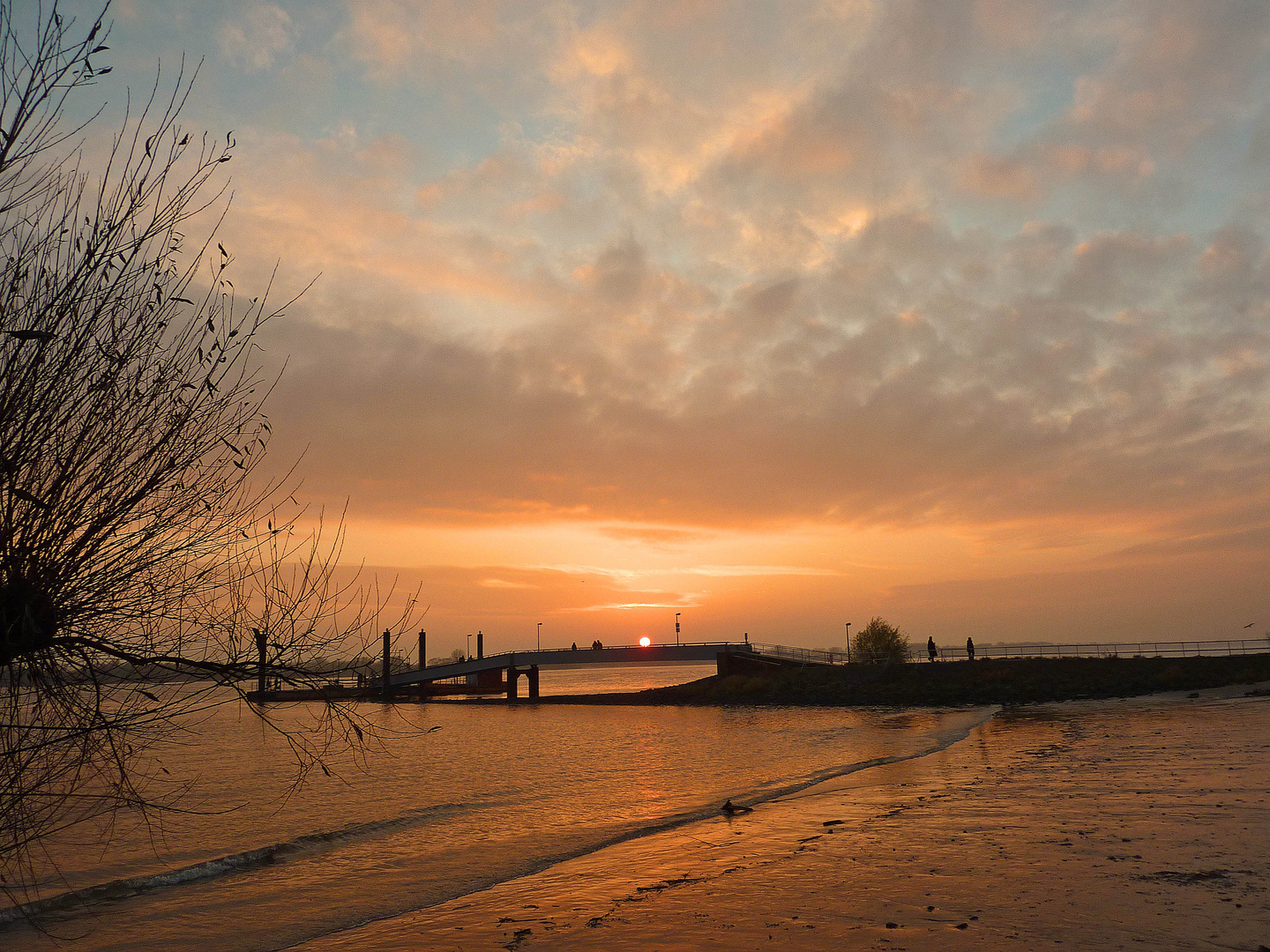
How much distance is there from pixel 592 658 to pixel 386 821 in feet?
220

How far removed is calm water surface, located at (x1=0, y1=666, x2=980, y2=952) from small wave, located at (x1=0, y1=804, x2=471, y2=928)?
7cm

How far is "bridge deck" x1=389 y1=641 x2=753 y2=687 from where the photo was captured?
286 feet

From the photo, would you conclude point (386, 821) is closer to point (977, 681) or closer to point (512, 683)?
point (977, 681)

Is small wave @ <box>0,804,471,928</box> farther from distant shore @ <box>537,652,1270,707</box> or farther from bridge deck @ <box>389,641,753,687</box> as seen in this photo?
bridge deck @ <box>389,641,753,687</box>

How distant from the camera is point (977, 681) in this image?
65.8 meters

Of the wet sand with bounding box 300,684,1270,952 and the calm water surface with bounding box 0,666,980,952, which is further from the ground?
the wet sand with bounding box 300,684,1270,952

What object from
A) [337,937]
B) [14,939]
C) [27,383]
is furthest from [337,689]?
[14,939]

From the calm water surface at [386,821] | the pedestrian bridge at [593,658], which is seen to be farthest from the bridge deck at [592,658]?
the calm water surface at [386,821]

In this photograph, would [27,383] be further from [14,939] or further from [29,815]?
[14,939]

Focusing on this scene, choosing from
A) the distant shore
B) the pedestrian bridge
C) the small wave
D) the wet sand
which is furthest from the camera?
the pedestrian bridge

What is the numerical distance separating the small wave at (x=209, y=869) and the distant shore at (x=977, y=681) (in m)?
48.7

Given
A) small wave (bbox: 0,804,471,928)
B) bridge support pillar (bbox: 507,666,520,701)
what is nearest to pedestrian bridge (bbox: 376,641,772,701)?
bridge support pillar (bbox: 507,666,520,701)

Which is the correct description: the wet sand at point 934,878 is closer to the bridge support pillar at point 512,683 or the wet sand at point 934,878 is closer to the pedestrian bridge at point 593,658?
the pedestrian bridge at point 593,658

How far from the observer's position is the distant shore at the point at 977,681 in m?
57.8
